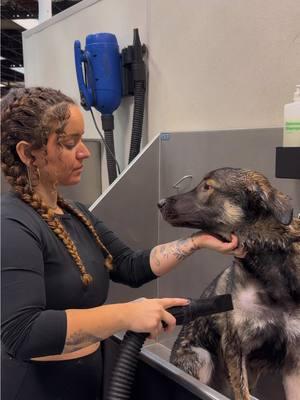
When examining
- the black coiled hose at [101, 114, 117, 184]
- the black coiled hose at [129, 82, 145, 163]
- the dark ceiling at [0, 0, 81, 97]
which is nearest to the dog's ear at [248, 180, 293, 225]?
the black coiled hose at [129, 82, 145, 163]

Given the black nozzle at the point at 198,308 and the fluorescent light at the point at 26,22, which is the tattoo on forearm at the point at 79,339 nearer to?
the black nozzle at the point at 198,308

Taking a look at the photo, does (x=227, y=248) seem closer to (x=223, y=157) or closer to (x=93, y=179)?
(x=223, y=157)

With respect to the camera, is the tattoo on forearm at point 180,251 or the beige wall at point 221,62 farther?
the beige wall at point 221,62

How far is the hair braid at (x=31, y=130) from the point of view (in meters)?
0.98

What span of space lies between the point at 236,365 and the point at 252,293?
18 centimetres

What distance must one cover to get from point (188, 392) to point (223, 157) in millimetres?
944

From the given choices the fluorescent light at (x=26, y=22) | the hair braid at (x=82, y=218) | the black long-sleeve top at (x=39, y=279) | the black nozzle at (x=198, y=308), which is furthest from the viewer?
the fluorescent light at (x=26, y=22)

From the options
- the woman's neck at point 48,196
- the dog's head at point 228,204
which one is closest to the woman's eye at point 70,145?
the woman's neck at point 48,196

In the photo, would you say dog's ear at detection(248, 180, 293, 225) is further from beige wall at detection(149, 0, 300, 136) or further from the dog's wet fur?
beige wall at detection(149, 0, 300, 136)

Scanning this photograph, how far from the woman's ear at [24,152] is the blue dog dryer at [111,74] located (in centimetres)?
111

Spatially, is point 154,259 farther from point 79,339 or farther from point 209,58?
point 209,58

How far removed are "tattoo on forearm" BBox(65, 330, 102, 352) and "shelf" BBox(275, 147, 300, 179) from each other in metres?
0.67

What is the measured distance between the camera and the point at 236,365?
1084mm

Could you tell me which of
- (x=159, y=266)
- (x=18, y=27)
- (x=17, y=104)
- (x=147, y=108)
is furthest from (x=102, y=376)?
(x=18, y=27)
